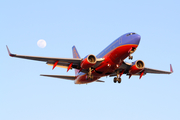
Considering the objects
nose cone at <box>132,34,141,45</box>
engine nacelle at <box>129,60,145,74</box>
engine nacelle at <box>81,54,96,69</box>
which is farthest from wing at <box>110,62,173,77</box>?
nose cone at <box>132,34,141,45</box>

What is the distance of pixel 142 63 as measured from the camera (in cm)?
3962

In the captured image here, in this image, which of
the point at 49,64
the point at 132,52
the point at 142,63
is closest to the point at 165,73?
the point at 142,63

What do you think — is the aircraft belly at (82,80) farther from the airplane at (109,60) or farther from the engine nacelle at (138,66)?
the engine nacelle at (138,66)

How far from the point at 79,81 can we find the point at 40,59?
10.3 m

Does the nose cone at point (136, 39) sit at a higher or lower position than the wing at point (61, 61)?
higher

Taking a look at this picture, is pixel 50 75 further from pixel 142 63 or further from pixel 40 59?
pixel 142 63

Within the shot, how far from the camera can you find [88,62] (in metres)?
34.9

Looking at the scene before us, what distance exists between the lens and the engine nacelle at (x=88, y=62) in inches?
1380

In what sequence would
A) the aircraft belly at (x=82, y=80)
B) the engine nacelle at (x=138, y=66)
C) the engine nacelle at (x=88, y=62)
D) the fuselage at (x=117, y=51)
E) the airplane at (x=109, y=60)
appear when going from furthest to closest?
the aircraft belly at (x=82, y=80)
the engine nacelle at (x=138, y=66)
the engine nacelle at (x=88, y=62)
the airplane at (x=109, y=60)
the fuselage at (x=117, y=51)

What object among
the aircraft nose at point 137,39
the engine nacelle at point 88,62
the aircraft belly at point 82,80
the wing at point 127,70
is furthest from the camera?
the aircraft belly at point 82,80

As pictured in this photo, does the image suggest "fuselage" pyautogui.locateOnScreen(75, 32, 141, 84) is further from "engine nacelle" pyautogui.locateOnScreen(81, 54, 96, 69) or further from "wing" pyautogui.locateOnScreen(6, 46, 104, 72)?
"engine nacelle" pyautogui.locateOnScreen(81, 54, 96, 69)

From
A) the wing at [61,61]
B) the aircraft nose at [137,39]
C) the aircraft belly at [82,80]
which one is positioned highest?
the aircraft nose at [137,39]

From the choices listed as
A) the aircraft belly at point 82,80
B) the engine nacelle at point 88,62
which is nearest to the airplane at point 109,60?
the engine nacelle at point 88,62

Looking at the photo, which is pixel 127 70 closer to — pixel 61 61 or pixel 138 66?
pixel 138 66
